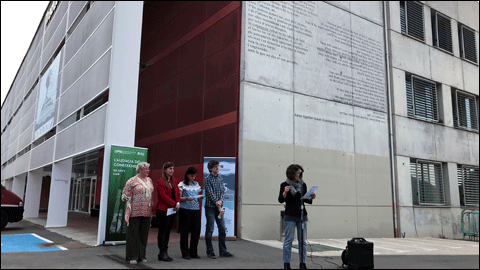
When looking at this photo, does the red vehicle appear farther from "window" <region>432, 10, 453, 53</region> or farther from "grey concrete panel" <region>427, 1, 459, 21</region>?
"grey concrete panel" <region>427, 1, 459, 21</region>

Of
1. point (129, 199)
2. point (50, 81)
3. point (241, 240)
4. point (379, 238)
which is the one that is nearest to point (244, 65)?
point (241, 240)

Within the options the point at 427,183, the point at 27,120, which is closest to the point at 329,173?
the point at 427,183

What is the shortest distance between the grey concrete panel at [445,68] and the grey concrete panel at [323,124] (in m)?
5.99

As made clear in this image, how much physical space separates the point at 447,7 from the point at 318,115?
10.3 m

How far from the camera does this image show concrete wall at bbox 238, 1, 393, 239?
10.3 m

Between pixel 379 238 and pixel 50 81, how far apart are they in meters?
14.0

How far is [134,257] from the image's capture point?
5898 mm

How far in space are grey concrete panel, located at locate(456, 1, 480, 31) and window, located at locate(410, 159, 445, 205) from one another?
761cm

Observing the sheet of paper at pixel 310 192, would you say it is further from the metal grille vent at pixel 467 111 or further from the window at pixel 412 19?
the metal grille vent at pixel 467 111

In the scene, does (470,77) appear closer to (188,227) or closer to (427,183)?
(427,183)

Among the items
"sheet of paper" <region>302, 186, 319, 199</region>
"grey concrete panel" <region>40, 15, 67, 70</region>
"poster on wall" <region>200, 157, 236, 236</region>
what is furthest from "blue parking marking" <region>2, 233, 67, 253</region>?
"grey concrete panel" <region>40, 15, 67, 70</region>

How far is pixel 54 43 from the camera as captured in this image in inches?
664

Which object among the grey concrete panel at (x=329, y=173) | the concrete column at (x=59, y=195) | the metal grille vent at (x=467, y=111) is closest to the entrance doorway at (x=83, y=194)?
the concrete column at (x=59, y=195)

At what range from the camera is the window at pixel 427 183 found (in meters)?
14.1
